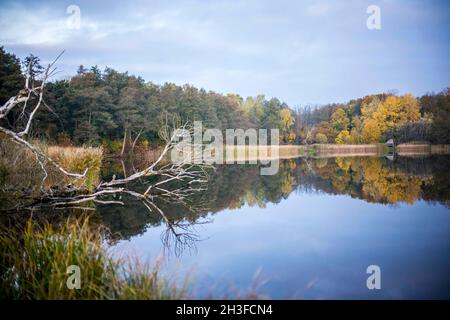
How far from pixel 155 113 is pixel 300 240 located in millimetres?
30321

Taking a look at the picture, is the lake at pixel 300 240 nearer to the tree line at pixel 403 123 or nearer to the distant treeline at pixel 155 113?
the distant treeline at pixel 155 113

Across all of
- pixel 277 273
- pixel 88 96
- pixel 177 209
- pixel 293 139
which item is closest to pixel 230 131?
pixel 293 139

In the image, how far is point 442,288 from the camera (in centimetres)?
425

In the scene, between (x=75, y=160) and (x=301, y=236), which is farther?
(x=75, y=160)

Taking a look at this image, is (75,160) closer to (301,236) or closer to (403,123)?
(301,236)

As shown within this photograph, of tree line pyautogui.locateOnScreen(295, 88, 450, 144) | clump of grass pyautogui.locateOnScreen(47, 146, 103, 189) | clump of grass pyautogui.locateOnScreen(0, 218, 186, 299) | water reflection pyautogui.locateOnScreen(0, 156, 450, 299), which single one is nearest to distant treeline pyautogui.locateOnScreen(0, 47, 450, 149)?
tree line pyautogui.locateOnScreen(295, 88, 450, 144)

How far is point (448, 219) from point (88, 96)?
26604 millimetres

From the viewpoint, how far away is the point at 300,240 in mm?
6465

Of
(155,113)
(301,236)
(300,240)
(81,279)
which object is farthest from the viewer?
(155,113)

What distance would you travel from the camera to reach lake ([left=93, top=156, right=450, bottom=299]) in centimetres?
433

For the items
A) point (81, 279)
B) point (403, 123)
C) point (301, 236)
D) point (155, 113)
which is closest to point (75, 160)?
point (301, 236)

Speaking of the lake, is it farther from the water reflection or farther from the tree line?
the tree line
